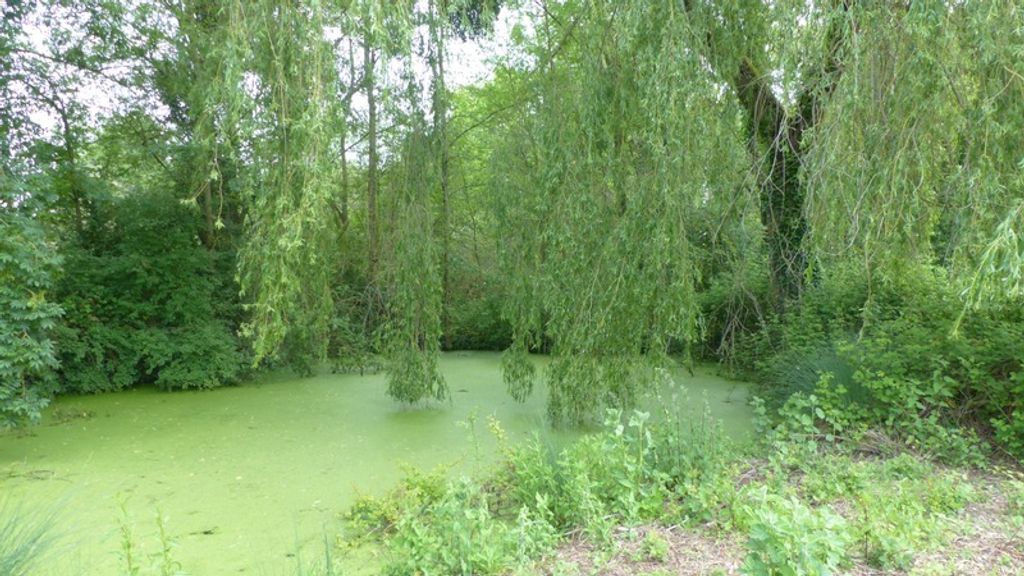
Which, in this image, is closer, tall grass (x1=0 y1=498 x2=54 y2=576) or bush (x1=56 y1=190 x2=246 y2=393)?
tall grass (x1=0 y1=498 x2=54 y2=576)

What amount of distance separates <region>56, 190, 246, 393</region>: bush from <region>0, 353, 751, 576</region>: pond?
0.25 meters

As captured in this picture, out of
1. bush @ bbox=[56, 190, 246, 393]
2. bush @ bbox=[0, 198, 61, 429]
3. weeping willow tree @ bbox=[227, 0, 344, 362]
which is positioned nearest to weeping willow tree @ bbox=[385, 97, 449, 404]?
weeping willow tree @ bbox=[227, 0, 344, 362]

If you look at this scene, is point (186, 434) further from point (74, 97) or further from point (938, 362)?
point (938, 362)

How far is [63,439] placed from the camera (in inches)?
179

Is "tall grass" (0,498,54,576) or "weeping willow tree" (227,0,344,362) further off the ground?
"weeping willow tree" (227,0,344,362)

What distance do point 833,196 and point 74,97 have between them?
681cm

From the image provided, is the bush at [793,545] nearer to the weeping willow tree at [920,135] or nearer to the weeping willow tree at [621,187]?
the weeping willow tree at [920,135]

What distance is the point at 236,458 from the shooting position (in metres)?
4.09

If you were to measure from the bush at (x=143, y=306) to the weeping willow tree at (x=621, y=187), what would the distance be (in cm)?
388

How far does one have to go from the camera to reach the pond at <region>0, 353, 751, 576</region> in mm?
2865

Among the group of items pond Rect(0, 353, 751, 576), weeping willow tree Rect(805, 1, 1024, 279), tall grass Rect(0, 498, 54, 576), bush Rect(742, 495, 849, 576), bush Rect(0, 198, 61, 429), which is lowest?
pond Rect(0, 353, 751, 576)

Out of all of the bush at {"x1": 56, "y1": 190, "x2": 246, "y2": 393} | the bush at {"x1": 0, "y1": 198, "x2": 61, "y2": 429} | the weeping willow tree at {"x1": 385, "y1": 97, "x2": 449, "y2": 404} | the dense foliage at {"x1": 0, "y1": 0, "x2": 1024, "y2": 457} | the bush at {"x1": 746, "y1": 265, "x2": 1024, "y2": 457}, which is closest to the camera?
the dense foliage at {"x1": 0, "y1": 0, "x2": 1024, "y2": 457}

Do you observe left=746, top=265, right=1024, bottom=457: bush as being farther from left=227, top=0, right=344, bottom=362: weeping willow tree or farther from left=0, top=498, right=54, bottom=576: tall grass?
left=0, top=498, right=54, bottom=576: tall grass

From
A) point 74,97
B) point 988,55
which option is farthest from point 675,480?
point 74,97
